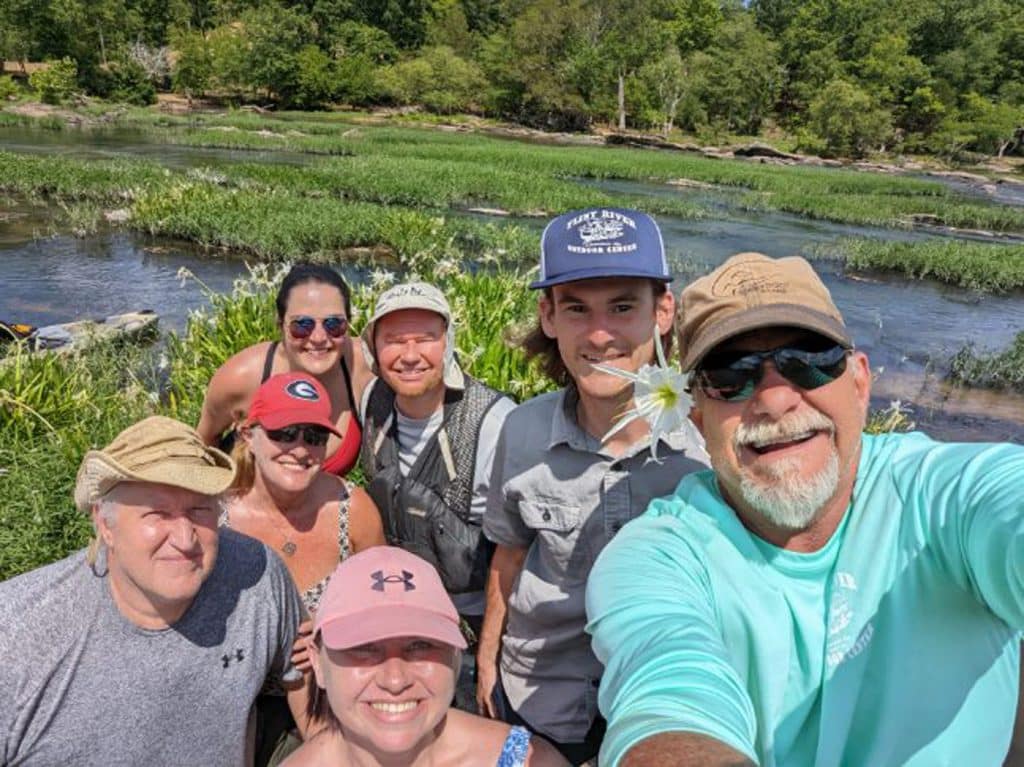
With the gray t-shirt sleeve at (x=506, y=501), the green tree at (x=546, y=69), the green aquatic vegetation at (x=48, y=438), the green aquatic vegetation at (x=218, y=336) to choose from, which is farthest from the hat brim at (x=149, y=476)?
the green tree at (x=546, y=69)

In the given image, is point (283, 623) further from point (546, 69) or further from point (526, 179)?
point (546, 69)

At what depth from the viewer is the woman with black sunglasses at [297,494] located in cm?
298

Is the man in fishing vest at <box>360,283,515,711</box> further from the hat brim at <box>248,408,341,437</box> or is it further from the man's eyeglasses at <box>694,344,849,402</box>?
the man's eyeglasses at <box>694,344,849,402</box>

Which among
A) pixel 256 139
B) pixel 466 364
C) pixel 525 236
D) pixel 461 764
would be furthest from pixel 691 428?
pixel 256 139

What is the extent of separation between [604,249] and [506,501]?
0.96 metres

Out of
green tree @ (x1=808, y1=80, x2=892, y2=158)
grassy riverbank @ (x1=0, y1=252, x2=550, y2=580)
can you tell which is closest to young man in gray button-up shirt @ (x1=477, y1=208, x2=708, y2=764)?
grassy riverbank @ (x1=0, y1=252, x2=550, y2=580)

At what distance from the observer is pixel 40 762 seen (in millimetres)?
2025

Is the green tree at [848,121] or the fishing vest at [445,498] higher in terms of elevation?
the green tree at [848,121]

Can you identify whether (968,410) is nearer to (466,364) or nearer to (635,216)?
(466,364)

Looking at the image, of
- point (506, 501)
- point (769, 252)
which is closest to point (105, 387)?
point (506, 501)

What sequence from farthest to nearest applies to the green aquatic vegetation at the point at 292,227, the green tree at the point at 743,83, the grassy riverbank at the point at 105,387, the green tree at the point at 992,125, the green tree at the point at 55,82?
the green tree at the point at 743,83
the green tree at the point at 992,125
the green tree at the point at 55,82
the green aquatic vegetation at the point at 292,227
the grassy riverbank at the point at 105,387

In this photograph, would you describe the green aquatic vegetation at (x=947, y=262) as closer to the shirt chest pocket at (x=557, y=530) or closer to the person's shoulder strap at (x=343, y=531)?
the person's shoulder strap at (x=343, y=531)

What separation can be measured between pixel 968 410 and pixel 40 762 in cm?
1195

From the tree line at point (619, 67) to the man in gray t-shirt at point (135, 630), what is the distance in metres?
68.5
